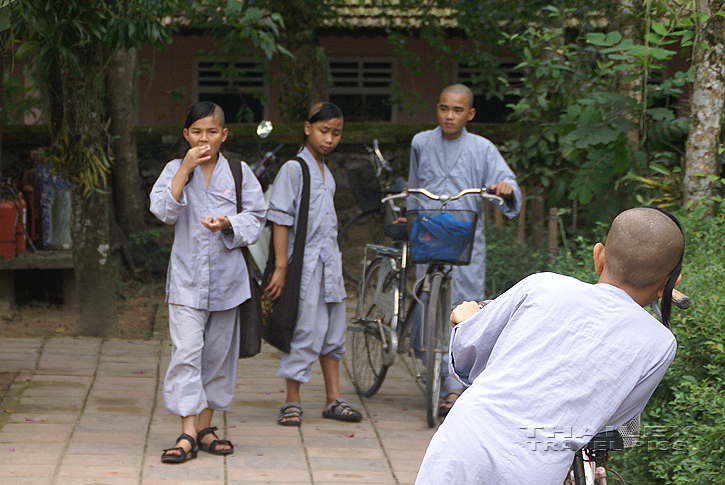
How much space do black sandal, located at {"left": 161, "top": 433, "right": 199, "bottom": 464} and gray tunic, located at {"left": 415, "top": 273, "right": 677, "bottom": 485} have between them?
2267mm

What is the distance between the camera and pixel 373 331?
525 cm

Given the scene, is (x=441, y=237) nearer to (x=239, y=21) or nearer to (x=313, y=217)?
(x=313, y=217)

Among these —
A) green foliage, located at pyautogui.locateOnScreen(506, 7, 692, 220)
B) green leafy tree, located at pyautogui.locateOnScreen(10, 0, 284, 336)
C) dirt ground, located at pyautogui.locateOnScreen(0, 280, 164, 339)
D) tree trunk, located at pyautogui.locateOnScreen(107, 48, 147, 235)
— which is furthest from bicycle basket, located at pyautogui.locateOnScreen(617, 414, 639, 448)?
tree trunk, located at pyautogui.locateOnScreen(107, 48, 147, 235)

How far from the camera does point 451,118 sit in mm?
5004

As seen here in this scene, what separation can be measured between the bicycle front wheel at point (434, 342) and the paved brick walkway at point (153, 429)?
180 mm

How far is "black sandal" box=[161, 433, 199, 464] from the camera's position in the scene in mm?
3976

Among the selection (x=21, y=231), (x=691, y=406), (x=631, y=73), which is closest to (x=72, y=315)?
(x=21, y=231)

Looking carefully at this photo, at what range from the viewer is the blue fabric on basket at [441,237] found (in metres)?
4.57

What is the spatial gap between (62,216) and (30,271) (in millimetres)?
591

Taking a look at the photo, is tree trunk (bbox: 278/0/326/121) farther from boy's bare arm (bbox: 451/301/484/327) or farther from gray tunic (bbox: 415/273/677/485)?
gray tunic (bbox: 415/273/677/485)

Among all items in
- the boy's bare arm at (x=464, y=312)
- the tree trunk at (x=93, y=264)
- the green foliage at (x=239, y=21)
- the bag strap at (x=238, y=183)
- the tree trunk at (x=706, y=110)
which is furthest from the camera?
the green foliage at (x=239, y=21)

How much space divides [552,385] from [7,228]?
6556 mm

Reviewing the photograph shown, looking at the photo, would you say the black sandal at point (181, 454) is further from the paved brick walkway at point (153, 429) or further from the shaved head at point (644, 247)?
the shaved head at point (644, 247)

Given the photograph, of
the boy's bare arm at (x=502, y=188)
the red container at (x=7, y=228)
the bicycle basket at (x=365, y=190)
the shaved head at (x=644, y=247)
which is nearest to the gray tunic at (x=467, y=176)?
the boy's bare arm at (x=502, y=188)
